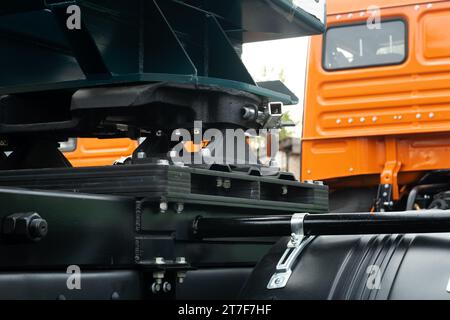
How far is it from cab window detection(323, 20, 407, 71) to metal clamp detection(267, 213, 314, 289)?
3.85 m

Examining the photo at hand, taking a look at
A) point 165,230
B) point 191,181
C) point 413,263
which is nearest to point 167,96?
point 191,181

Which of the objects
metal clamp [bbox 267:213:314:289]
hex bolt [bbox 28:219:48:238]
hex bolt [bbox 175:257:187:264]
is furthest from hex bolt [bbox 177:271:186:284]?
hex bolt [bbox 28:219:48:238]

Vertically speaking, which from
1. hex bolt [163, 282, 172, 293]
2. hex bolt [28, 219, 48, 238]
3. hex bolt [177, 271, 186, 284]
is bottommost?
hex bolt [163, 282, 172, 293]

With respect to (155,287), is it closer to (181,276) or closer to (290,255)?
(181,276)

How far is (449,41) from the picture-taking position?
18.4 ft

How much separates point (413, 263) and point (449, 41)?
394 centimetres

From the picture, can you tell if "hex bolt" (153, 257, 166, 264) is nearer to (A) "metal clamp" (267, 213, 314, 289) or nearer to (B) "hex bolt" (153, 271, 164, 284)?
(B) "hex bolt" (153, 271, 164, 284)

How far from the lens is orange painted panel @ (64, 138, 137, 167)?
20.4ft

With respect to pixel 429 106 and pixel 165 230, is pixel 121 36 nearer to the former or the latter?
pixel 165 230

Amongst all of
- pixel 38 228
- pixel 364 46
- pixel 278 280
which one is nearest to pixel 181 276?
pixel 278 280

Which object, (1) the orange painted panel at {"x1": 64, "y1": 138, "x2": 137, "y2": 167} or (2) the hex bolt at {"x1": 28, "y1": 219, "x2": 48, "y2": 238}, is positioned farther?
(1) the orange painted panel at {"x1": 64, "y1": 138, "x2": 137, "y2": 167}

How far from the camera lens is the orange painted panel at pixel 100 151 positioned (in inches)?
244
